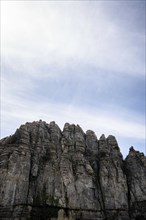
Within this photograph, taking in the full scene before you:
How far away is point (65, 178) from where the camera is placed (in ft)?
222

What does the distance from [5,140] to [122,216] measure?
4405 cm

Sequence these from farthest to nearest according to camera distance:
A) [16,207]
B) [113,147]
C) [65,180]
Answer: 1. [113,147]
2. [65,180]
3. [16,207]

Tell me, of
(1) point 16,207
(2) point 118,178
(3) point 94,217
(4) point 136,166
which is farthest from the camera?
(4) point 136,166

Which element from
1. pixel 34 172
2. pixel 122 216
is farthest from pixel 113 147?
pixel 34 172

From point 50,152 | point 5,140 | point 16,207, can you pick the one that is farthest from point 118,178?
point 5,140

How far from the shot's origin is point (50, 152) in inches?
2805

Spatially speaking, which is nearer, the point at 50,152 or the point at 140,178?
the point at 50,152

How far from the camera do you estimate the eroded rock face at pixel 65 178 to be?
195 feet

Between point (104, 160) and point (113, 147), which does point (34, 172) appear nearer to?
point (104, 160)

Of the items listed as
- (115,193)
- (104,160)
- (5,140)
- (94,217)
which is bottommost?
(94,217)

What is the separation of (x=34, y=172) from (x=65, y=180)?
9760 millimetres

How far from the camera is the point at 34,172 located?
212 feet

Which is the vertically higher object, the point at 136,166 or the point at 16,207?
the point at 136,166

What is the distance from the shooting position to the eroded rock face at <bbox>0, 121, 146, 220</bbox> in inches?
2335
